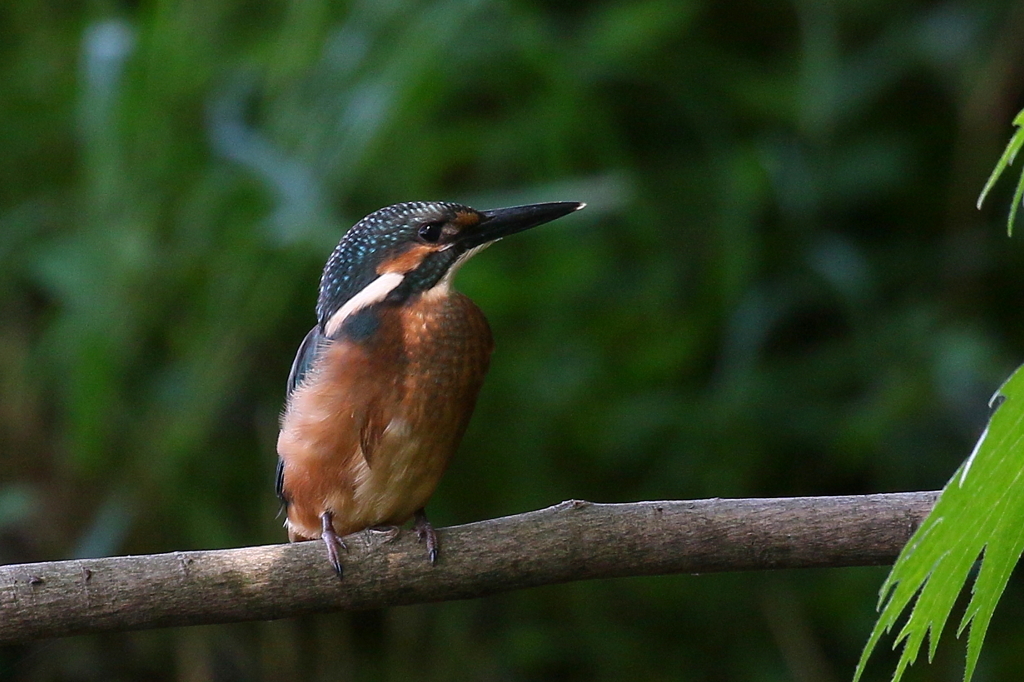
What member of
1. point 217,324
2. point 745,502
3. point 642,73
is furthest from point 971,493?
point 642,73

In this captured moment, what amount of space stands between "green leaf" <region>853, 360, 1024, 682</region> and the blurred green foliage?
2.16 metres

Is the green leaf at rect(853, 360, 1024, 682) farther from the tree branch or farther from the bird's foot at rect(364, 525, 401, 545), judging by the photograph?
the bird's foot at rect(364, 525, 401, 545)

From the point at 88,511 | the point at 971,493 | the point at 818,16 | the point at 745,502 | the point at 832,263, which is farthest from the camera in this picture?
the point at 818,16

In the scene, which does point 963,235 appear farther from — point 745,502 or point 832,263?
point 745,502

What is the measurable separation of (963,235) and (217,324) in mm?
2121

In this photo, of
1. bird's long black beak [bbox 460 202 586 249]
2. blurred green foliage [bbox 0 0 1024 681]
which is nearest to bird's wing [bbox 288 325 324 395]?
bird's long black beak [bbox 460 202 586 249]

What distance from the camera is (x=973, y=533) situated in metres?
0.60

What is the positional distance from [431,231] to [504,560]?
69 centimetres

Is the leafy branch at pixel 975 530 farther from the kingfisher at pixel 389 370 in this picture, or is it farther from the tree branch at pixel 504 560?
the kingfisher at pixel 389 370

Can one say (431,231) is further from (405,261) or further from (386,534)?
(386,534)

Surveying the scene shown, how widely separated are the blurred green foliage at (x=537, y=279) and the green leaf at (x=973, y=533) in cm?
216

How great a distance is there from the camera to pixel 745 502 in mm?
1447

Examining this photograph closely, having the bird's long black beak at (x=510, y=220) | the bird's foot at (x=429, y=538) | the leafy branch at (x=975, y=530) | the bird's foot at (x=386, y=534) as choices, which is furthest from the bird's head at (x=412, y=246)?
the leafy branch at (x=975, y=530)

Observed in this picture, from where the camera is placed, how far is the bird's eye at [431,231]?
1.95 metres
